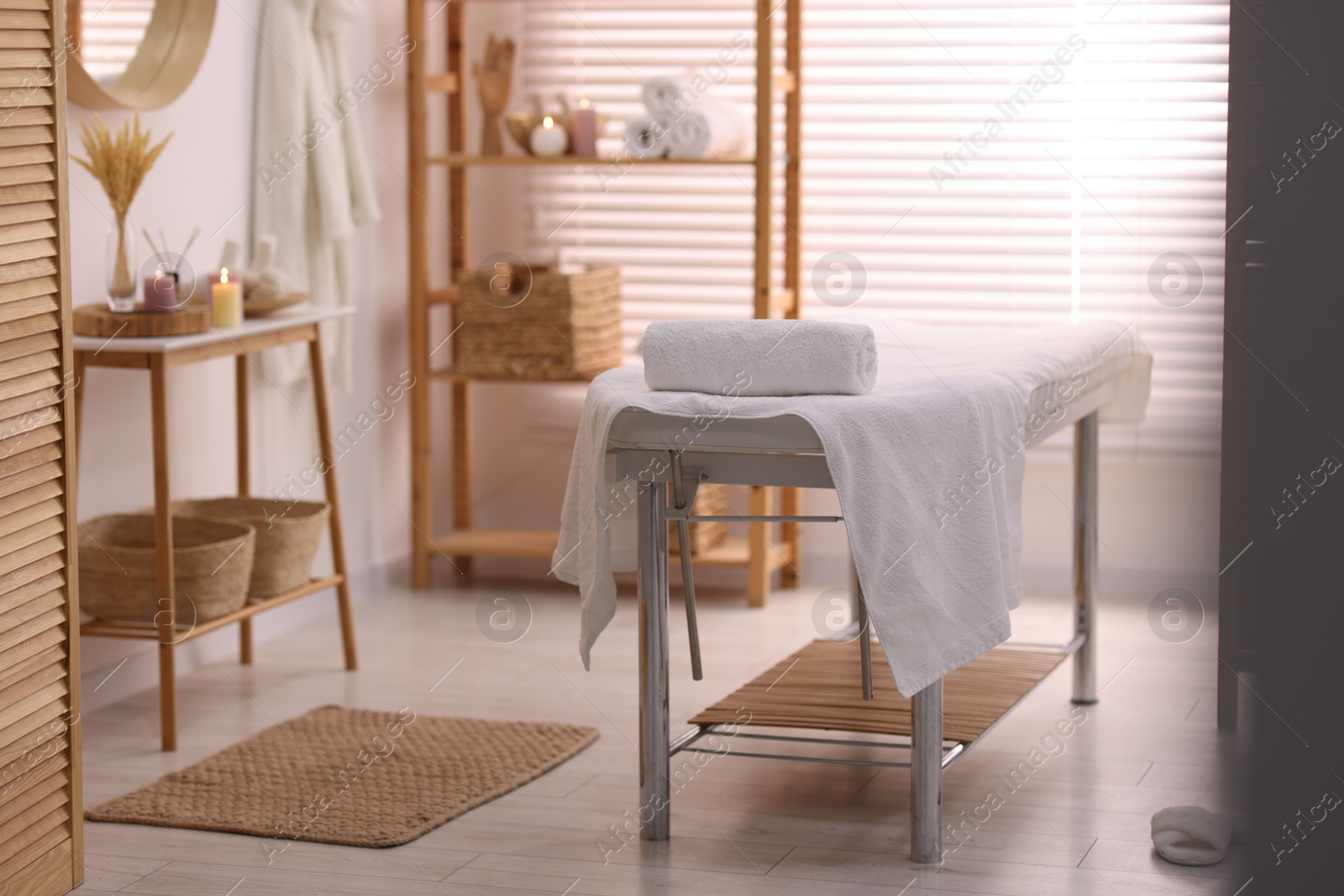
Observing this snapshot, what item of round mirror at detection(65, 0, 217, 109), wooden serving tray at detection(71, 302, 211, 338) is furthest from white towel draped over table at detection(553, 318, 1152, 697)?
round mirror at detection(65, 0, 217, 109)

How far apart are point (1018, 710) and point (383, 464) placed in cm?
186

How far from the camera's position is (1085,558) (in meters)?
2.96

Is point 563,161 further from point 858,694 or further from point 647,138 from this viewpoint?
point 858,694

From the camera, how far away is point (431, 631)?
3639 millimetres

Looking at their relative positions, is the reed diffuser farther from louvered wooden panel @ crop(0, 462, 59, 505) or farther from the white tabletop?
louvered wooden panel @ crop(0, 462, 59, 505)

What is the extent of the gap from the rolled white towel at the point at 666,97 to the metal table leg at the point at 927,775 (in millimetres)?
1979

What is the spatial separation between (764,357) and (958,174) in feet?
6.81

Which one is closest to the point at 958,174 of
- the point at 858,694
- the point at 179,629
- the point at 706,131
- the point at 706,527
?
the point at 706,131

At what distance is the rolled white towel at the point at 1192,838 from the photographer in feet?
7.14

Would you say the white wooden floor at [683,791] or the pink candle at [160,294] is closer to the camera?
the white wooden floor at [683,791]

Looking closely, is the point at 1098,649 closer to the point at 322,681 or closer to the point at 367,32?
the point at 322,681

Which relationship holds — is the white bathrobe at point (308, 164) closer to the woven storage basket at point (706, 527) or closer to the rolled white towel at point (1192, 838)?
the woven storage basket at point (706, 527)

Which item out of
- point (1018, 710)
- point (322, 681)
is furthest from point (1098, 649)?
point (322, 681)

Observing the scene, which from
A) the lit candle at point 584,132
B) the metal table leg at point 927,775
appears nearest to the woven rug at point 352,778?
the metal table leg at point 927,775
